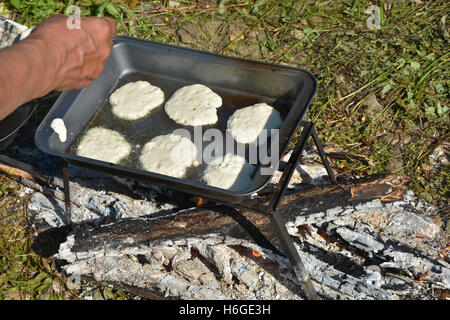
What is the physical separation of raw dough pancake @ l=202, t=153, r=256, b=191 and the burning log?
153mm

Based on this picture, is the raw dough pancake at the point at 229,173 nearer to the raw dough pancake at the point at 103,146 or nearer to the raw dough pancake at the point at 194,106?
the raw dough pancake at the point at 194,106

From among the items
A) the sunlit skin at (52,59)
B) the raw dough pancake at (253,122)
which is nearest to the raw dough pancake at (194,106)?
the raw dough pancake at (253,122)

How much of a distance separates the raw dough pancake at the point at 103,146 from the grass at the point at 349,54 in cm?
82

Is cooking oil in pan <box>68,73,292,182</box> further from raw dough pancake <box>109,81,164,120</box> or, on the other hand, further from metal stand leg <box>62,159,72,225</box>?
metal stand leg <box>62,159,72,225</box>

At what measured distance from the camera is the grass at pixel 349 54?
11.6 feet

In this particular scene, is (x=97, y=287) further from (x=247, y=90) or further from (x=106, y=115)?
(x=247, y=90)

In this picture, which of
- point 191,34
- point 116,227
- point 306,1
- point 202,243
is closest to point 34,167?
point 116,227

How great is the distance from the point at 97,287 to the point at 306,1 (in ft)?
10.2

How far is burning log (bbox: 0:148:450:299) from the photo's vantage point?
2799 millimetres

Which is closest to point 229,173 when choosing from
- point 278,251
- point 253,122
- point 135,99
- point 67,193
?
point 253,122

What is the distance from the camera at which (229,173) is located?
2.76 meters

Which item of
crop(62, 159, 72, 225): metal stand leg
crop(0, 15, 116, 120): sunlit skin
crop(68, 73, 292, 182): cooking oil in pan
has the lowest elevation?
crop(62, 159, 72, 225): metal stand leg

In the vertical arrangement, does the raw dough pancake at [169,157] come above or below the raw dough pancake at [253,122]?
below

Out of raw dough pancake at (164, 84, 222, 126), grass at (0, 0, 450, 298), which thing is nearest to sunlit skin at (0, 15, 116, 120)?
raw dough pancake at (164, 84, 222, 126)
